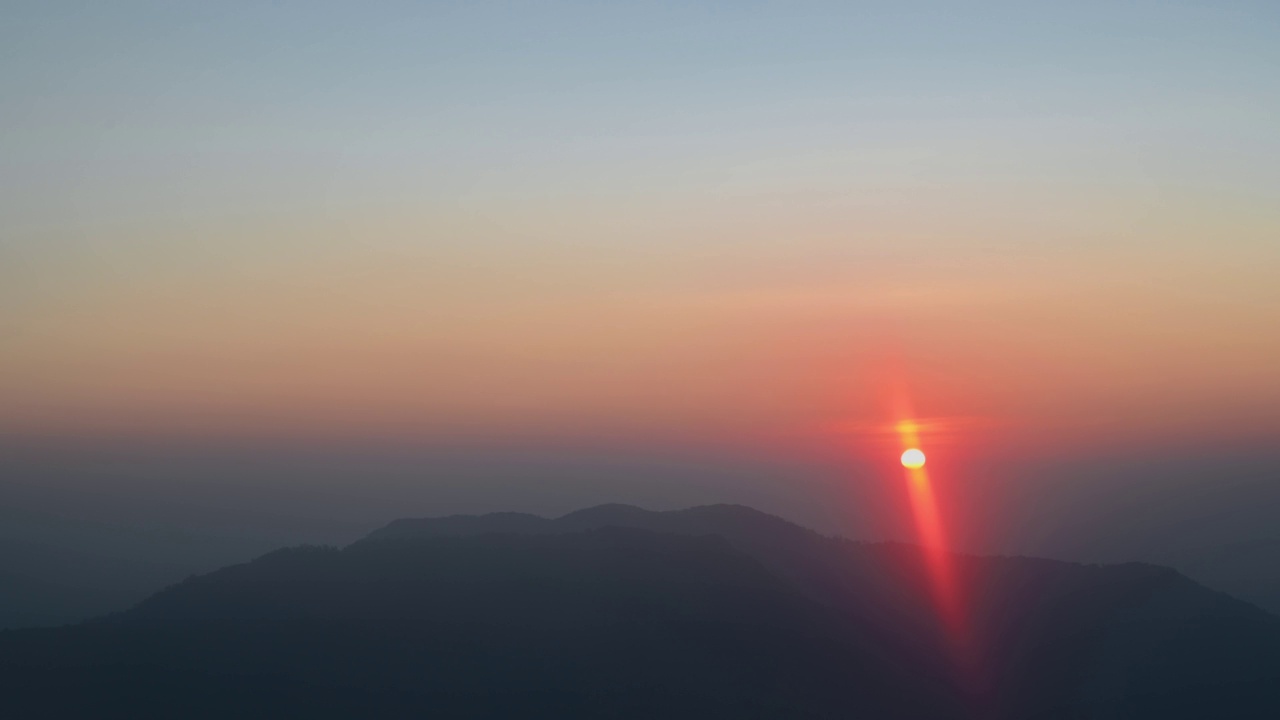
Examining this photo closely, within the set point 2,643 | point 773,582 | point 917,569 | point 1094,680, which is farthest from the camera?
point 917,569

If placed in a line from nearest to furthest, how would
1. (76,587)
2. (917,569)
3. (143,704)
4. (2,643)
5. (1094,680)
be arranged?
1. (143,704)
2. (2,643)
3. (1094,680)
4. (917,569)
5. (76,587)

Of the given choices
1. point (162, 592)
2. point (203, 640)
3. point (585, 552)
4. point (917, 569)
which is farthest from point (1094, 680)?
point (162, 592)

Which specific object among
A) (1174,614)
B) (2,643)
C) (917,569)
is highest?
(917,569)

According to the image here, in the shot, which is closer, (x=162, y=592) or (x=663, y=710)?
(x=663, y=710)

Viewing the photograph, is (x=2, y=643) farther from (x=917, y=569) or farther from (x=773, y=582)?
(x=917, y=569)

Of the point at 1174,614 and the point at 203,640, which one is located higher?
the point at 1174,614

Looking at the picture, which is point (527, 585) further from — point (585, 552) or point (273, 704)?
point (273, 704)

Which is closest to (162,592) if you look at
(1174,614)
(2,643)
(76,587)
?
(2,643)
